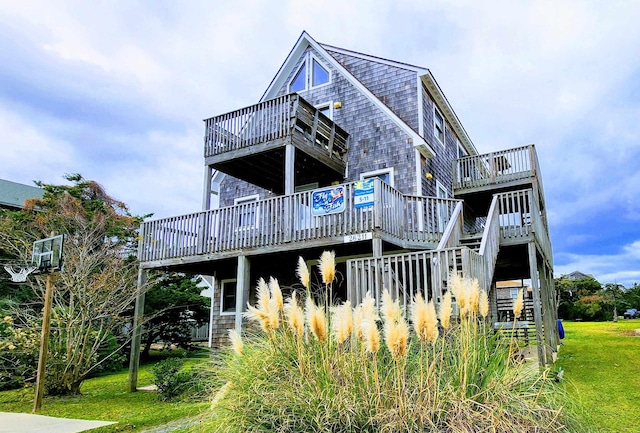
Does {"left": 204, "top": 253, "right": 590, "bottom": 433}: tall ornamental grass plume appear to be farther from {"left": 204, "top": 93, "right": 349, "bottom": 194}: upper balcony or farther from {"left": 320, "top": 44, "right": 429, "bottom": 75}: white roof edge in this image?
{"left": 320, "top": 44, "right": 429, "bottom": 75}: white roof edge

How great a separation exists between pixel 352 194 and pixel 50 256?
19.6 ft

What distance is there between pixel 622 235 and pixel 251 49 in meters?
39.5

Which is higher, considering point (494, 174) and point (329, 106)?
point (329, 106)

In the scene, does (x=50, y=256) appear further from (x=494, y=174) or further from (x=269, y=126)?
(x=494, y=174)

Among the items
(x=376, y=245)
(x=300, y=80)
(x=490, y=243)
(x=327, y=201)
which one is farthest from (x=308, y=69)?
(x=490, y=243)

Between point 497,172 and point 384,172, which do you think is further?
point 497,172

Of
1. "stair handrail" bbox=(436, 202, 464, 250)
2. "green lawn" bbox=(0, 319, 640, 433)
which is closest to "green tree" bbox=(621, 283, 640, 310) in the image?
"green lawn" bbox=(0, 319, 640, 433)

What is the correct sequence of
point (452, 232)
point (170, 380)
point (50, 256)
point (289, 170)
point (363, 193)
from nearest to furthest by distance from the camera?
point (50, 256) < point (452, 232) < point (170, 380) < point (363, 193) < point (289, 170)

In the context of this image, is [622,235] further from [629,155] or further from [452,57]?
[452,57]

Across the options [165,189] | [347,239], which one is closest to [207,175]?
[347,239]

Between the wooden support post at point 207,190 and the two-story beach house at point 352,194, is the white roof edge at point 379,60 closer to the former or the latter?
the two-story beach house at point 352,194

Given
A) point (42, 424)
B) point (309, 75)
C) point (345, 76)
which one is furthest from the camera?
point (309, 75)

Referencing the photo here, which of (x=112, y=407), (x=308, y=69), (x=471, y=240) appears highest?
(x=308, y=69)

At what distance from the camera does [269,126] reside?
12469 millimetres
